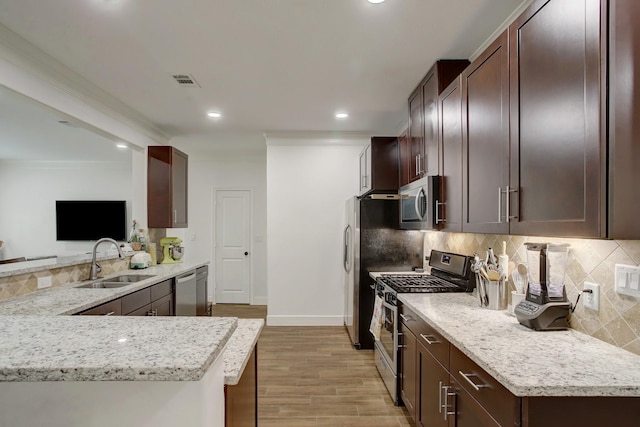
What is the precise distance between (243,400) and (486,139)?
5.55ft

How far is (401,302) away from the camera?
99.7 inches

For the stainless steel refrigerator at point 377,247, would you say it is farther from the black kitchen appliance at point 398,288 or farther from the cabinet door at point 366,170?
the black kitchen appliance at point 398,288

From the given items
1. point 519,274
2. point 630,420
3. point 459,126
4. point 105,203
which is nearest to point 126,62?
point 459,126

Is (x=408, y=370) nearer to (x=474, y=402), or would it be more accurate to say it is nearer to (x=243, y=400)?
(x=474, y=402)

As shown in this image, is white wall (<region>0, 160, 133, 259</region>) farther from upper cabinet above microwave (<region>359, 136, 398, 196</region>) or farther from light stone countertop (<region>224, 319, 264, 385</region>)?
light stone countertop (<region>224, 319, 264, 385</region>)

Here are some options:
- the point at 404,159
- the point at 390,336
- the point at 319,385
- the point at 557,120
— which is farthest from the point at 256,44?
the point at 319,385

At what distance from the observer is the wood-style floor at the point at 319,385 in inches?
97.9

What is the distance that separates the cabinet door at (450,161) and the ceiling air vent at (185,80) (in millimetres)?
2036

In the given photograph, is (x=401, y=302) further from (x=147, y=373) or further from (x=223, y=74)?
(x=223, y=74)

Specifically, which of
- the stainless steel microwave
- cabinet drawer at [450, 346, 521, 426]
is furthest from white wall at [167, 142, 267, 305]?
cabinet drawer at [450, 346, 521, 426]

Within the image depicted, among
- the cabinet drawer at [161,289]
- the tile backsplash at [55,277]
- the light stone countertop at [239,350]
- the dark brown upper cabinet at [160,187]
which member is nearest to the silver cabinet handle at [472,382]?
the light stone countertop at [239,350]

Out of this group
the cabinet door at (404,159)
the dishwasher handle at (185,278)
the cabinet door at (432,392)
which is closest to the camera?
the cabinet door at (432,392)

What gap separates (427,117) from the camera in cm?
275

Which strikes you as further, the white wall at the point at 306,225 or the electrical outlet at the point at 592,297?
the white wall at the point at 306,225
